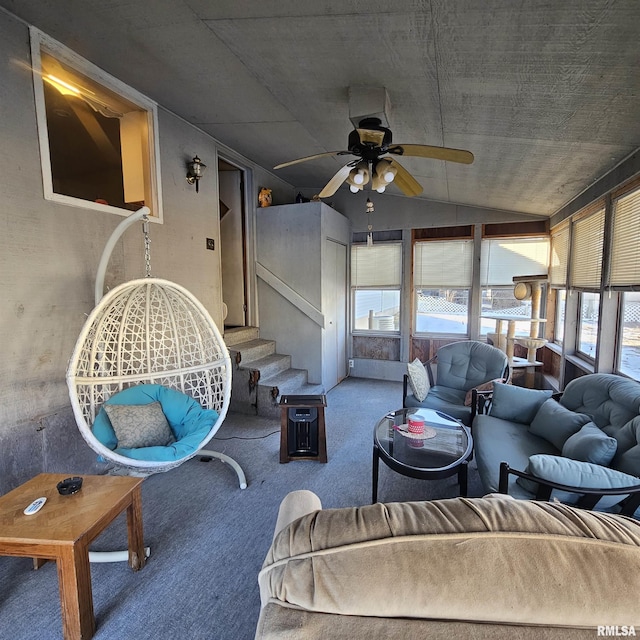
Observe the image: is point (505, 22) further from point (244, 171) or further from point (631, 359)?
point (244, 171)

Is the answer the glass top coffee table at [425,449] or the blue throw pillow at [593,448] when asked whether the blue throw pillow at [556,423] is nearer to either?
the blue throw pillow at [593,448]

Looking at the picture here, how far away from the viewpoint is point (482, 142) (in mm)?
2689

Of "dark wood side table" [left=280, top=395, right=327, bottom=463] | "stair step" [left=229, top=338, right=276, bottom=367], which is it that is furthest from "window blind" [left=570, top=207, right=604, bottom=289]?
"stair step" [left=229, top=338, right=276, bottom=367]

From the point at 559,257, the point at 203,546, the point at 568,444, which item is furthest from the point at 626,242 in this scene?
the point at 203,546

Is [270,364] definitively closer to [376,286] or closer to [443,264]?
[376,286]

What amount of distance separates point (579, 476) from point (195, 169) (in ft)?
12.9

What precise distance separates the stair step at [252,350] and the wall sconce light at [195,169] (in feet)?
6.45

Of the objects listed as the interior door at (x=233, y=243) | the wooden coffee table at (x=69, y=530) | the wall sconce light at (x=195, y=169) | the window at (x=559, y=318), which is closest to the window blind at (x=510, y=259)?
the window at (x=559, y=318)

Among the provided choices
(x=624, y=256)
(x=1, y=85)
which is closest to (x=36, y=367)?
(x=1, y=85)

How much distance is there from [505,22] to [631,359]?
8.47ft

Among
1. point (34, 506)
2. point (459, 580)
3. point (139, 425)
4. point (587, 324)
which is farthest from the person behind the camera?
point (587, 324)

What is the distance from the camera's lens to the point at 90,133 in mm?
3869

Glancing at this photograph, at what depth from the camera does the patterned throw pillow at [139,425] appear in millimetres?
2346

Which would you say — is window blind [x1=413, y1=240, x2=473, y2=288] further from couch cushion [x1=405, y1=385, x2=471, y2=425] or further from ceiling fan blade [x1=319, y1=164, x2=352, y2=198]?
ceiling fan blade [x1=319, y1=164, x2=352, y2=198]
